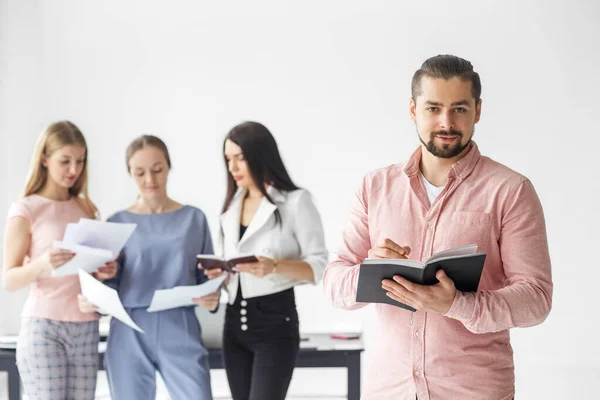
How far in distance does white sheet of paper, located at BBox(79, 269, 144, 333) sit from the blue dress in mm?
79

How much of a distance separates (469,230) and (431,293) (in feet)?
0.68

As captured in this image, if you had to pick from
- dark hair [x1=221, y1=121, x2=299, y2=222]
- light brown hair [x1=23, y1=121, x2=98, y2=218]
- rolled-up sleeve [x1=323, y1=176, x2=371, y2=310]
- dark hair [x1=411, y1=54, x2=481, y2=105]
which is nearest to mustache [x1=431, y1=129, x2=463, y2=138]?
dark hair [x1=411, y1=54, x2=481, y2=105]

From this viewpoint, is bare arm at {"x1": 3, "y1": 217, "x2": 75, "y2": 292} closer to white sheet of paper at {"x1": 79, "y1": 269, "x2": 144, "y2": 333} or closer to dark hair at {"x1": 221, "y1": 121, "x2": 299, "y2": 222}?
white sheet of paper at {"x1": 79, "y1": 269, "x2": 144, "y2": 333}

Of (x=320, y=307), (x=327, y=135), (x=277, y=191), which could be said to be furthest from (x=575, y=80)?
(x=277, y=191)

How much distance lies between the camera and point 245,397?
10.0ft

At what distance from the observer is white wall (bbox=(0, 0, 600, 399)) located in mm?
5148

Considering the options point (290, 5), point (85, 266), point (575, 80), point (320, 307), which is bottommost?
point (320, 307)

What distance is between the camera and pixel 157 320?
3.04 m

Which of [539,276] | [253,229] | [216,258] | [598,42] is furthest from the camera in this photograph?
[598,42]

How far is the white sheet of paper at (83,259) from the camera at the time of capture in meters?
2.98

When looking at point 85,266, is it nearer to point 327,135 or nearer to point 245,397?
point 245,397

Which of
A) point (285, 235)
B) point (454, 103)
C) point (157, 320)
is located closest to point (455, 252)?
point (454, 103)

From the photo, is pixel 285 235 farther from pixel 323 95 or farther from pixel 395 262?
pixel 323 95

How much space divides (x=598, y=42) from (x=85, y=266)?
12.3ft
